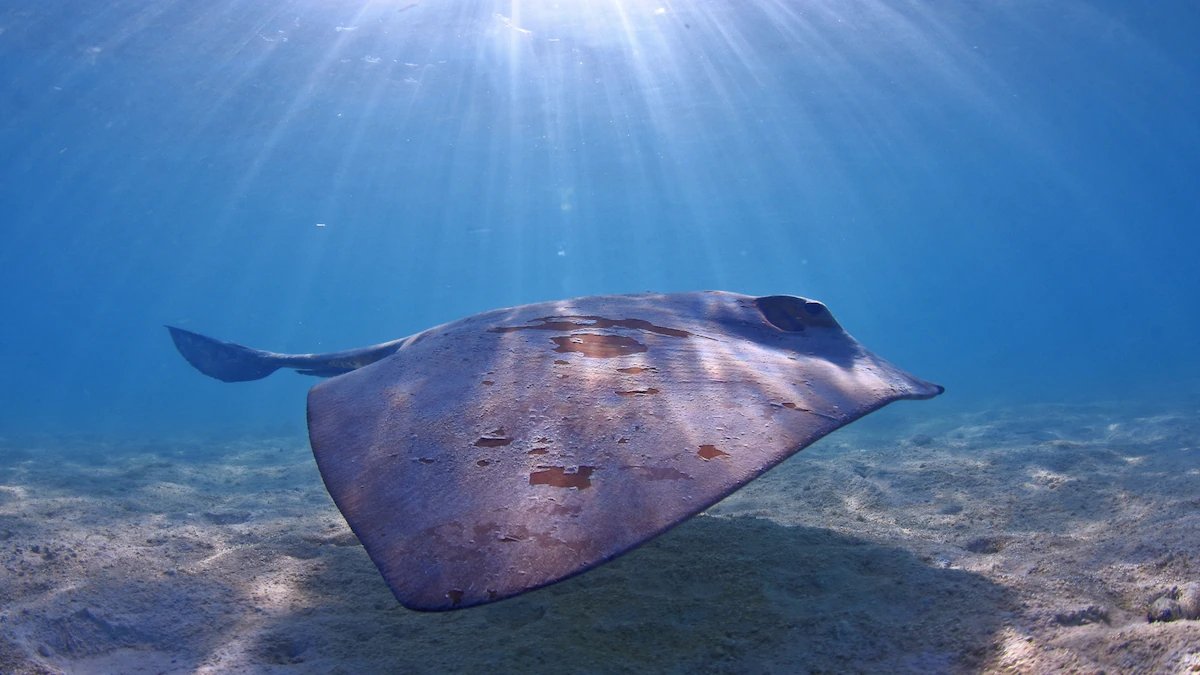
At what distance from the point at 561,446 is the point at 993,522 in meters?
3.59

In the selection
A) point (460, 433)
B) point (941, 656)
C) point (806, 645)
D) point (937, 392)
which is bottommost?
point (806, 645)

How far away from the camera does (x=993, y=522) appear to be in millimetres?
3898

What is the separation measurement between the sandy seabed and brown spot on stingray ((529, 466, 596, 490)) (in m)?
0.90

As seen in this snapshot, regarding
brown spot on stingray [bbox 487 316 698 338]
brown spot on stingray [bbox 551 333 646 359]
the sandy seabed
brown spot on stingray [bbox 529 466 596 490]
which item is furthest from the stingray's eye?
brown spot on stingray [bbox 529 466 596 490]

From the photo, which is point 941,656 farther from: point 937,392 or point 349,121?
point 349,121

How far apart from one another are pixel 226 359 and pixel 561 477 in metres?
5.95

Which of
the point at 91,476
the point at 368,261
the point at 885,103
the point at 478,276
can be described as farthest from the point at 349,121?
the point at 478,276

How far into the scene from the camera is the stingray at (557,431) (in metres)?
1.51

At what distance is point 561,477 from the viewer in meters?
1.75

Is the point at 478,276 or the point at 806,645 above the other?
the point at 806,645

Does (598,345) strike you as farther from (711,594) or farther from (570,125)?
(570,125)

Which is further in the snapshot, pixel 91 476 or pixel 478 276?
pixel 478 276

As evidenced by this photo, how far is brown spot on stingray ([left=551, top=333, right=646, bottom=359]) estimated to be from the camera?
277cm

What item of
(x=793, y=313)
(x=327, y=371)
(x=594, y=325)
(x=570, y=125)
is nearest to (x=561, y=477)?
(x=594, y=325)
